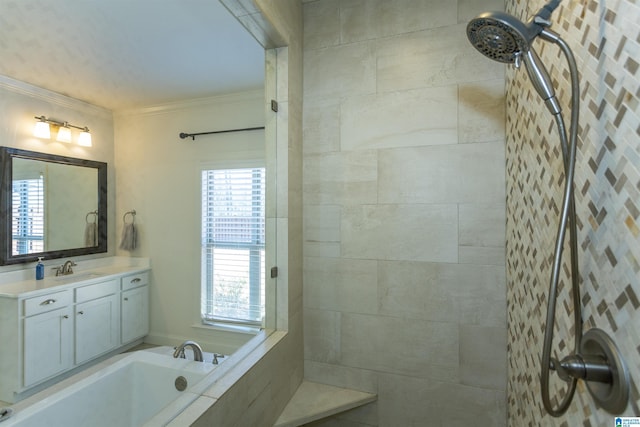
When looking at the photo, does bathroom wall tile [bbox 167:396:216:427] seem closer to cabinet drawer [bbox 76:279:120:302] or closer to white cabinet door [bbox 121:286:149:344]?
white cabinet door [bbox 121:286:149:344]

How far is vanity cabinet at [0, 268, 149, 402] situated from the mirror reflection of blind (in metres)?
0.12

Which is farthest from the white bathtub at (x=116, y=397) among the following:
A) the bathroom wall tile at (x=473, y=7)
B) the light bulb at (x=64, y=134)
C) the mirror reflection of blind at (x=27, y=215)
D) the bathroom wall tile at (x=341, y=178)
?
the bathroom wall tile at (x=473, y=7)

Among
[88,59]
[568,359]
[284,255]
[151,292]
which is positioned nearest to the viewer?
[568,359]

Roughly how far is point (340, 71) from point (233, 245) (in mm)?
1162

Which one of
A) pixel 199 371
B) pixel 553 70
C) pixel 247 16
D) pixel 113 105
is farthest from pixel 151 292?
pixel 553 70

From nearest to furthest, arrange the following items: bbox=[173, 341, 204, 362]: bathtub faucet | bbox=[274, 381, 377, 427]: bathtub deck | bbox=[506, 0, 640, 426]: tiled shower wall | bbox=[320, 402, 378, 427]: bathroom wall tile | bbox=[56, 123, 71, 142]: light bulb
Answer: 1. bbox=[506, 0, 640, 426]: tiled shower wall
2. bbox=[56, 123, 71, 142]: light bulb
3. bbox=[173, 341, 204, 362]: bathtub faucet
4. bbox=[274, 381, 377, 427]: bathtub deck
5. bbox=[320, 402, 378, 427]: bathroom wall tile

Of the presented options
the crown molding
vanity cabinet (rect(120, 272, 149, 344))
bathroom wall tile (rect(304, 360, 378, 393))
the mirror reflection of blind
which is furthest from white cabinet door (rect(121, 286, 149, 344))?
bathroom wall tile (rect(304, 360, 378, 393))

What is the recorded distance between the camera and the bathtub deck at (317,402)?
1.42 metres

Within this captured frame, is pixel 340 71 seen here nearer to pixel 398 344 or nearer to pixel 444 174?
pixel 444 174

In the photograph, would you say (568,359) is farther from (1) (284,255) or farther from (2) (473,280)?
(1) (284,255)

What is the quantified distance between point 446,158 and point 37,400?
1768 mm

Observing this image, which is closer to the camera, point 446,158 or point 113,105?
point 113,105

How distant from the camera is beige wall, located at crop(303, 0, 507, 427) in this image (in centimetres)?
144

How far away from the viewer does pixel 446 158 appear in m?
1.49
